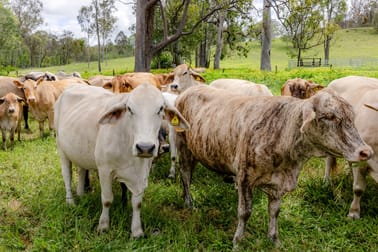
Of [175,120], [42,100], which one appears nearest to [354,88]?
[175,120]

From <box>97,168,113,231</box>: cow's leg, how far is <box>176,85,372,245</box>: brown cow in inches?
44.4

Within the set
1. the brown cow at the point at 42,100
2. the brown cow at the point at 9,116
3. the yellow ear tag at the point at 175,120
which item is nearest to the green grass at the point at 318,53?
the brown cow at the point at 42,100

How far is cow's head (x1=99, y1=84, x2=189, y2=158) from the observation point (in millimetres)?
3221

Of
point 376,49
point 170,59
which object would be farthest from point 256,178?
point 376,49

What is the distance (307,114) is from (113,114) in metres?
1.87

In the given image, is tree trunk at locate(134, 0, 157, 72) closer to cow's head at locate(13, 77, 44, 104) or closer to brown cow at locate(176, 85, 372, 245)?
cow's head at locate(13, 77, 44, 104)

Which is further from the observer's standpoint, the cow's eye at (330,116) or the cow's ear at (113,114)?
the cow's ear at (113,114)

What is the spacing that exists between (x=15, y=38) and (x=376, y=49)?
181 feet

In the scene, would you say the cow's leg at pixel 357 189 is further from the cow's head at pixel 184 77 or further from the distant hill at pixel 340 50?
the distant hill at pixel 340 50

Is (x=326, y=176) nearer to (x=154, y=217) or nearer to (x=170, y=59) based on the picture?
(x=154, y=217)

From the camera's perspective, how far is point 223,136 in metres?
A: 3.88

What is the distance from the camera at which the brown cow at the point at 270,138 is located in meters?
2.91

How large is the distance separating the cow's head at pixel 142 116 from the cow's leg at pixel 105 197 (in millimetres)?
604

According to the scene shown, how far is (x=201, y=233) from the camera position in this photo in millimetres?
4117
